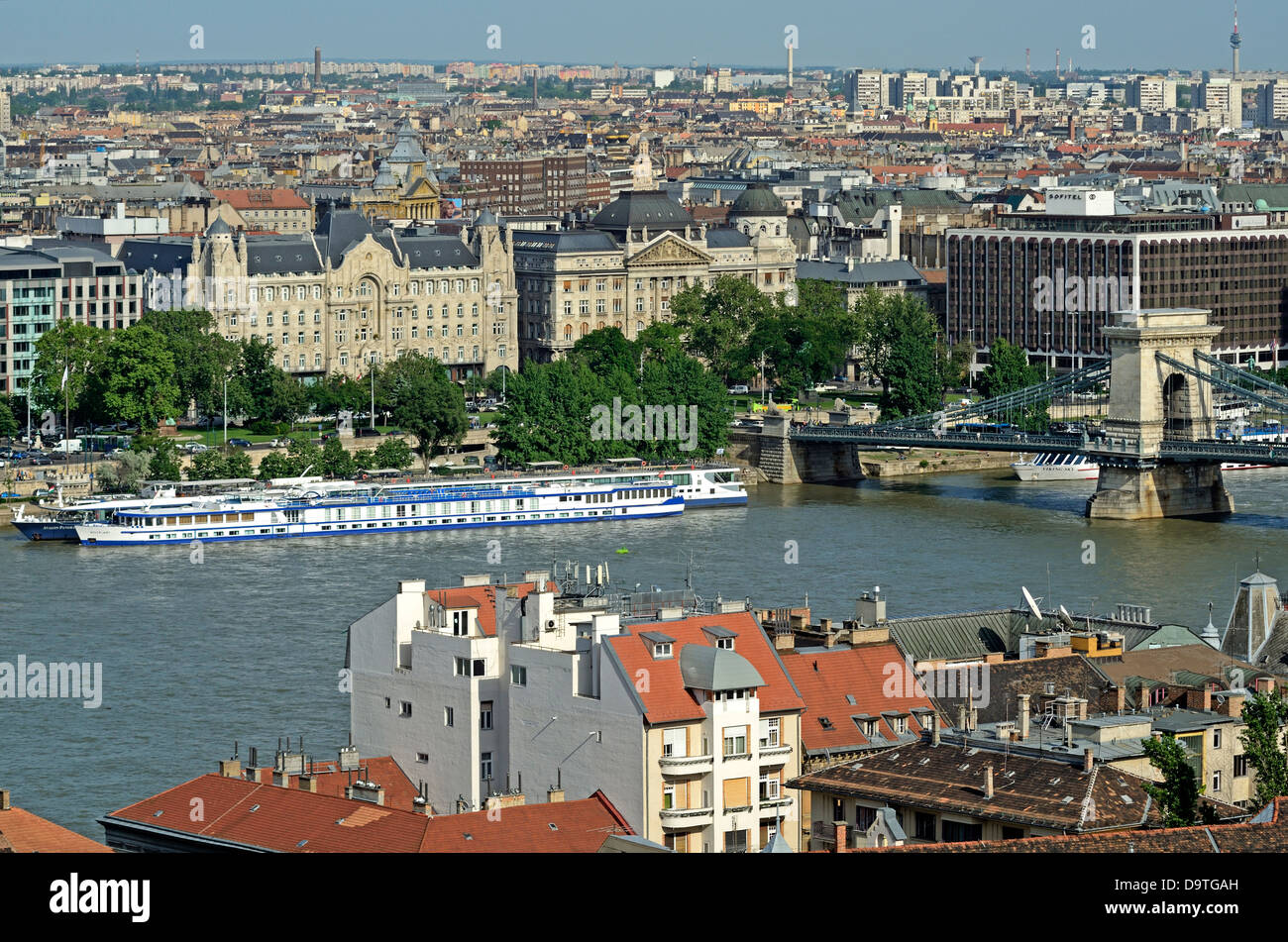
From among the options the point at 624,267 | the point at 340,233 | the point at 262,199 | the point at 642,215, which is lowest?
the point at 624,267

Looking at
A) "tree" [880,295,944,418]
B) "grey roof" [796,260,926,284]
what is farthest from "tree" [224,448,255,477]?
"grey roof" [796,260,926,284]

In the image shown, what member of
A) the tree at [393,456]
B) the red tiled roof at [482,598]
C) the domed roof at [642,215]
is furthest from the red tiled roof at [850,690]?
the domed roof at [642,215]

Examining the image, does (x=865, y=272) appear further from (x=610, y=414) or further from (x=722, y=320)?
(x=610, y=414)

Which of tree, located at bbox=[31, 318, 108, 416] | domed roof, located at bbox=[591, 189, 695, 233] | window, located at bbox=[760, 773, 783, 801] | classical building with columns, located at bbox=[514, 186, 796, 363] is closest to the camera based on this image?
window, located at bbox=[760, 773, 783, 801]

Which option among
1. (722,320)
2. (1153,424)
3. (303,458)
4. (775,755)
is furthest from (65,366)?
(775,755)

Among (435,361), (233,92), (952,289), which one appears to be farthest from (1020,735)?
(233,92)

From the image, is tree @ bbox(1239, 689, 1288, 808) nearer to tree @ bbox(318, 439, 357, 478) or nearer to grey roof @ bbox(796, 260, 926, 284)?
tree @ bbox(318, 439, 357, 478)

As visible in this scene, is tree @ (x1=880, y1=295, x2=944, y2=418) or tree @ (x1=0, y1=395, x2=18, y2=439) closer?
tree @ (x1=0, y1=395, x2=18, y2=439)

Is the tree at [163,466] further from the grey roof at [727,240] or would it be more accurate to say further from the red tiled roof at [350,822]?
the red tiled roof at [350,822]
